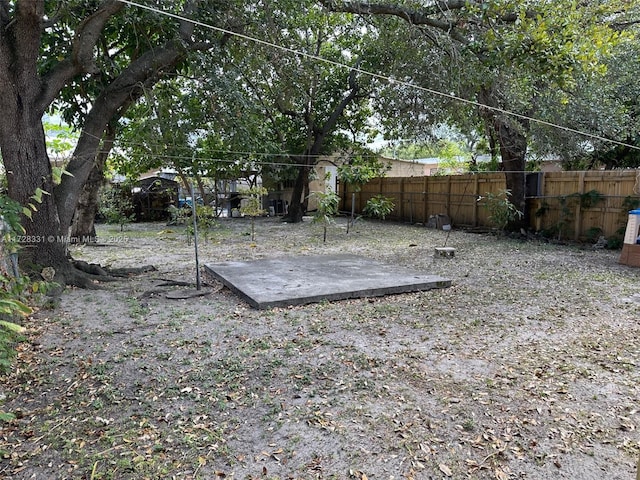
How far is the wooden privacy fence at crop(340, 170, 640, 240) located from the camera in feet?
25.7

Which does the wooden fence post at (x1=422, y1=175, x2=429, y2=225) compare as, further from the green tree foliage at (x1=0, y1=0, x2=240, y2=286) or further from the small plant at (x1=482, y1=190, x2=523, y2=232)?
the green tree foliage at (x1=0, y1=0, x2=240, y2=286)

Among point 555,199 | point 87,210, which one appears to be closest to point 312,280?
point 87,210

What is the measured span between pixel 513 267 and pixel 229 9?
532 centimetres

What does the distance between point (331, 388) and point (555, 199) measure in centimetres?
819

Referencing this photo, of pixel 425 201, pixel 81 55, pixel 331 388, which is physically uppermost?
pixel 81 55

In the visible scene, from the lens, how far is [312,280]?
5230mm

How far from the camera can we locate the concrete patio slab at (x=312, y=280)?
452 centimetres

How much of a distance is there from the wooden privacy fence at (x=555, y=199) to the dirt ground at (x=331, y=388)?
140 inches

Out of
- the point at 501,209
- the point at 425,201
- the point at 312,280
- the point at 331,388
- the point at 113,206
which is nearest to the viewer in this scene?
the point at 331,388

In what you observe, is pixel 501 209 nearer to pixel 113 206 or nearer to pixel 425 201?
pixel 425 201

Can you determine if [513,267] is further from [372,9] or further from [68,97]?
[68,97]

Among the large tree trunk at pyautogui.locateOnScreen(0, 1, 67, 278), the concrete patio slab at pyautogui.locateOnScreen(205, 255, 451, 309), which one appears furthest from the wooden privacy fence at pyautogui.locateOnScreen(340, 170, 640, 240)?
the large tree trunk at pyautogui.locateOnScreen(0, 1, 67, 278)

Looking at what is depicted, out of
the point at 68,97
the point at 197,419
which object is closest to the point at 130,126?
the point at 68,97

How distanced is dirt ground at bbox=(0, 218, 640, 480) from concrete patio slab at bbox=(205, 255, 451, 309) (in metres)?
0.16
